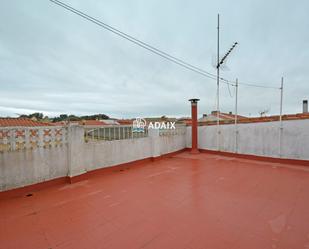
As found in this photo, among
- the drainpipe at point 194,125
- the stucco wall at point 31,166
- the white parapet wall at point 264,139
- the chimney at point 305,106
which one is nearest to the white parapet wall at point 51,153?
the stucco wall at point 31,166

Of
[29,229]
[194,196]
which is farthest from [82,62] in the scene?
[194,196]

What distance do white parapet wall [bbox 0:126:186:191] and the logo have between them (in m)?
0.50

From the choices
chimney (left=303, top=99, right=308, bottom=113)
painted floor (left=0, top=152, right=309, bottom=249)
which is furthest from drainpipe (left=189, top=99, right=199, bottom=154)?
chimney (left=303, top=99, right=308, bottom=113)

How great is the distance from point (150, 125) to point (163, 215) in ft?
13.1

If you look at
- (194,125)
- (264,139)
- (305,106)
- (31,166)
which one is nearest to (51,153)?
(31,166)

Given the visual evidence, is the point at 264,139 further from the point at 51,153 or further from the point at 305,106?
the point at 51,153

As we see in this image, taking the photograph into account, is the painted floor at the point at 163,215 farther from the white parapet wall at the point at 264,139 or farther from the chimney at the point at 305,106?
the chimney at the point at 305,106

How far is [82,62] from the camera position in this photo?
6195 millimetres

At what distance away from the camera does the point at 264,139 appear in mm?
5738

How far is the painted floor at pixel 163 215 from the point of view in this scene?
68.1 inches

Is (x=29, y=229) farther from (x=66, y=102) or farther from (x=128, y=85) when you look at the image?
(x=66, y=102)

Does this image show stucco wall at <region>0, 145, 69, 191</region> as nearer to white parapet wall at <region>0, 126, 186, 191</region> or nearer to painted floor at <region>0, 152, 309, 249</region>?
white parapet wall at <region>0, 126, 186, 191</region>

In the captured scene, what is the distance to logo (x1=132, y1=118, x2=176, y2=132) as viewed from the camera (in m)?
5.56

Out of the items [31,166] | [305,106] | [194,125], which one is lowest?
[31,166]
